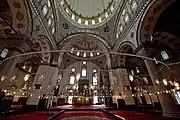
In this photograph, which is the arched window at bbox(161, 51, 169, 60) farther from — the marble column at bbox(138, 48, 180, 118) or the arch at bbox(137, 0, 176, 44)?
the marble column at bbox(138, 48, 180, 118)

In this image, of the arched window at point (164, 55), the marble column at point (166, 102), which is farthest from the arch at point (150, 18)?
the arched window at point (164, 55)

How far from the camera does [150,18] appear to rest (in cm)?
766

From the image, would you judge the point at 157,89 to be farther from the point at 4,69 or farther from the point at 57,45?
the point at 57,45

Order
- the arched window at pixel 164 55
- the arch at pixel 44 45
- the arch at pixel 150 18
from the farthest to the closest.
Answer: the arched window at pixel 164 55 < the arch at pixel 44 45 < the arch at pixel 150 18

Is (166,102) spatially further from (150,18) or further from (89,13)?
(89,13)

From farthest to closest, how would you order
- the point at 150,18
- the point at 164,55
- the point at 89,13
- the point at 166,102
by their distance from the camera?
the point at 89,13
the point at 164,55
the point at 150,18
the point at 166,102

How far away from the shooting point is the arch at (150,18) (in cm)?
690

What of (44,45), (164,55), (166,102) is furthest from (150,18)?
(44,45)

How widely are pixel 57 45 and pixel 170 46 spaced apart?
43.0ft

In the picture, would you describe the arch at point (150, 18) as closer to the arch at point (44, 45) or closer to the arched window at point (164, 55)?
the arched window at point (164, 55)

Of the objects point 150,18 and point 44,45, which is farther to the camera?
point 44,45

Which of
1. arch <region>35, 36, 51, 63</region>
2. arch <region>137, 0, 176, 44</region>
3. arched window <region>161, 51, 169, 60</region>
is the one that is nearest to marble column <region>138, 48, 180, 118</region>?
arch <region>137, 0, 176, 44</region>

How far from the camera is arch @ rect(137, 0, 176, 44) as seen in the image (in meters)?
6.90

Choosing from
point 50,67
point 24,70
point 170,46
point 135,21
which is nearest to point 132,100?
point 170,46
